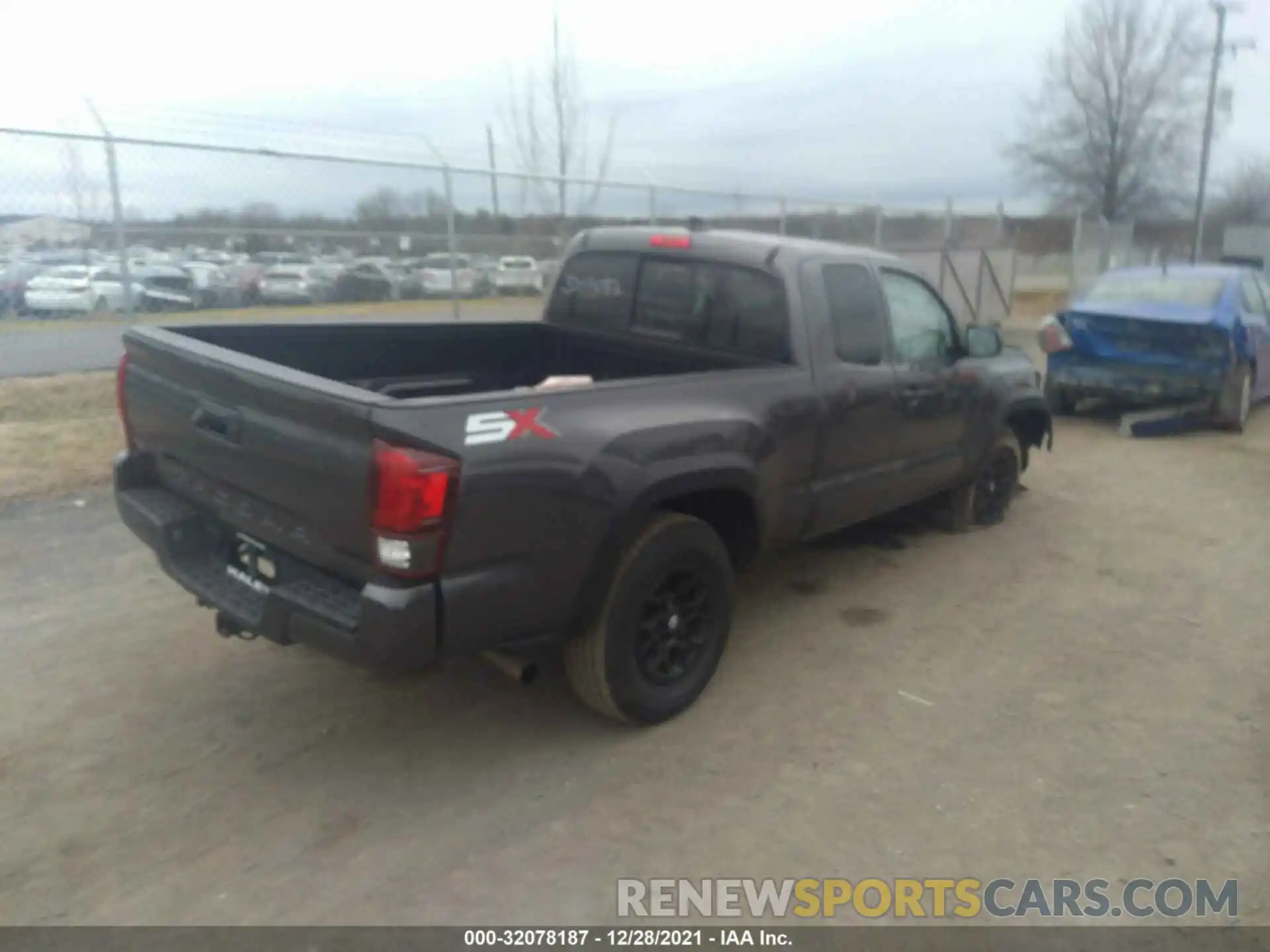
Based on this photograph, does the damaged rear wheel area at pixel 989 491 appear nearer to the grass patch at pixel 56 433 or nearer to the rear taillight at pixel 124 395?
the rear taillight at pixel 124 395

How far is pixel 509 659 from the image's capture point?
132 inches

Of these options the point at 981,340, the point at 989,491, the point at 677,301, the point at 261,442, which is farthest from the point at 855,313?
the point at 261,442

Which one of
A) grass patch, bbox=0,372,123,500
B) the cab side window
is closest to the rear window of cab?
the cab side window

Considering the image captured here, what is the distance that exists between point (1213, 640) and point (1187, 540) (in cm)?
173

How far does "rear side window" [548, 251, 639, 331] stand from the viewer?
504 cm

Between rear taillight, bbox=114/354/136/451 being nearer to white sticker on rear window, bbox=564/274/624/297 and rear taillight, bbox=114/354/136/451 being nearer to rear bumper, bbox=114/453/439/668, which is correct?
rear bumper, bbox=114/453/439/668

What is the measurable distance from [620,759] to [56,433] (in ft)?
20.5

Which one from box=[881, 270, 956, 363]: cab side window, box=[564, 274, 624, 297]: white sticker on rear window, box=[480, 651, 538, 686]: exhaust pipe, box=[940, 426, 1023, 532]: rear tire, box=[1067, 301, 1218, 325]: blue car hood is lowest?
box=[940, 426, 1023, 532]: rear tire

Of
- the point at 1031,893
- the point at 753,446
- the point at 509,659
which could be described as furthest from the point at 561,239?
the point at 1031,893

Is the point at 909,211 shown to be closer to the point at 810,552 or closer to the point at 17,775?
the point at 810,552

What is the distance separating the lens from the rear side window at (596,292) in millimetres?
5039

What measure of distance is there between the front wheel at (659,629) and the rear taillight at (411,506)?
82cm

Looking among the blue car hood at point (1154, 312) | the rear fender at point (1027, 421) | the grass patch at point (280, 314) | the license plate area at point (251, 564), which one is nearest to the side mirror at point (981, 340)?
the rear fender at point (1027, 421)
